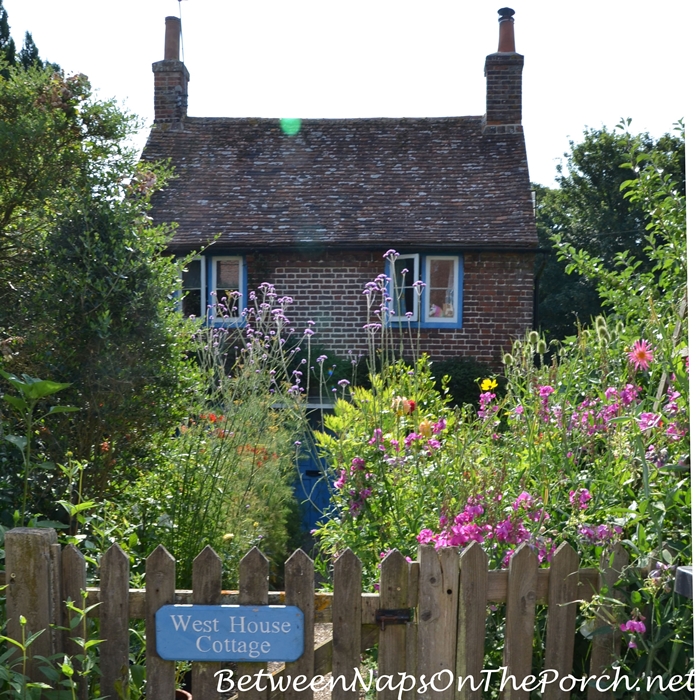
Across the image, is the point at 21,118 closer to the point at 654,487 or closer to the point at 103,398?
the point at 103,398

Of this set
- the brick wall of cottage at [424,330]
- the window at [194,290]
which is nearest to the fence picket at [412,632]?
the brick wall of cottage at [424,330]

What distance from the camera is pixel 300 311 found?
1273 centimetres

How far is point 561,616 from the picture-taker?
2.54 metres

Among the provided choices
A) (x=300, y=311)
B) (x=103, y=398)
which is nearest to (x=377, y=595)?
(x=103, y=398)

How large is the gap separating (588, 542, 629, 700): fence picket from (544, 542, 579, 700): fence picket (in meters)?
0.08

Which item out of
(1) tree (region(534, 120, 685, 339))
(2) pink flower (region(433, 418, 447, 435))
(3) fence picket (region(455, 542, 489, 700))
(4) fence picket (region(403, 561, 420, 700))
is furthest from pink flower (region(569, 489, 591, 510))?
(1) tree (region(534, 120, 685, 339))

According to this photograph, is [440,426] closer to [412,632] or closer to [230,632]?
[412,632]

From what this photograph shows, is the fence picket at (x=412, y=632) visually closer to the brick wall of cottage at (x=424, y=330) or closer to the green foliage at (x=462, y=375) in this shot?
the green foliage at (x=462, y=375)

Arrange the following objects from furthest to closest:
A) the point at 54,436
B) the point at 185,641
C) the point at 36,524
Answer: the point at 54,436
the point at 36,524
the point at 185,641


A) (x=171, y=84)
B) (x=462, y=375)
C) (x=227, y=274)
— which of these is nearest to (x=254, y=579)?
(x=462, y=375)

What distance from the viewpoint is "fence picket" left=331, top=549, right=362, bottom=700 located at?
2475mm

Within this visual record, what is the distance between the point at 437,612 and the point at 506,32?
13.4 metres

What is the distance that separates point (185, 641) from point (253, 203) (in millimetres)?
11629

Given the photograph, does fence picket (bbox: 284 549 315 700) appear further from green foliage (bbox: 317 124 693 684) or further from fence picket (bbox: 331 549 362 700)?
green foliage (bbox: 317 124 693 684)
